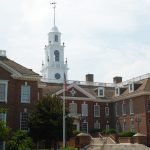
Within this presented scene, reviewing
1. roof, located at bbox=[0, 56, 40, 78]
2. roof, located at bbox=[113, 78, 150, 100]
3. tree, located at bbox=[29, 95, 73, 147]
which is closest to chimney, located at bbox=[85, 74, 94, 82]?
roof, located at bbox=[113, 78, 150, 100]

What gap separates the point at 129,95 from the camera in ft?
189

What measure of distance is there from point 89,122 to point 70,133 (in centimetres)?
1987

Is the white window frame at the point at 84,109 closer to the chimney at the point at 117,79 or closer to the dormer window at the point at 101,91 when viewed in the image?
the dormer window at the point at 101,91

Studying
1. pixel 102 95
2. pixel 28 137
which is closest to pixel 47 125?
pixel 28 137

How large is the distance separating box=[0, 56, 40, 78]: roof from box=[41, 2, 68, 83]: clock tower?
39993mm

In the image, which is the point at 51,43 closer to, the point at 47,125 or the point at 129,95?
the point at 129,95

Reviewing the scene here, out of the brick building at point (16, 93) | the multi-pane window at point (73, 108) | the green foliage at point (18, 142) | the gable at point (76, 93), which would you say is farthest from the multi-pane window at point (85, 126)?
the green foliage at point (18, 142)

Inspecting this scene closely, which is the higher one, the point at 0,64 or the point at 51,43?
the point at 51,43

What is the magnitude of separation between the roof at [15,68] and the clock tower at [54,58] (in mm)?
39993

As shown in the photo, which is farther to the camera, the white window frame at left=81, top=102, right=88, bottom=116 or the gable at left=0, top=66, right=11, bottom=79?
the white window frame at left=81, top=102, right=88, bottom=116

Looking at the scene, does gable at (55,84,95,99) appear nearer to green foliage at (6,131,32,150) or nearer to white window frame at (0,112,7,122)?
white window frame at (0,112,7,122)

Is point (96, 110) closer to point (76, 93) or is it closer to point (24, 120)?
point (76, 93)

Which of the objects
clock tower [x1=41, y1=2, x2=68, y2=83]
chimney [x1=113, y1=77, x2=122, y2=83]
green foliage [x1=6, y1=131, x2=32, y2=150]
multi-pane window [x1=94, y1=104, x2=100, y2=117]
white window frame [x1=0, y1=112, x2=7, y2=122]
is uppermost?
clock tower [x1=41, y1=2, x2=68, y2=83]

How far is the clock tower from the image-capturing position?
284 ft
